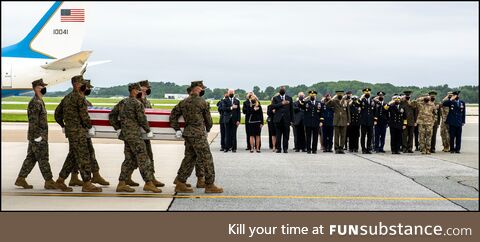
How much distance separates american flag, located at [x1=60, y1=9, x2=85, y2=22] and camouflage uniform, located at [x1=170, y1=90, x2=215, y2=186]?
25.1 m

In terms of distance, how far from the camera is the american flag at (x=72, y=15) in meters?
33.7

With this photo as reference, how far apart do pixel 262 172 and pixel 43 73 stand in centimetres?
2092

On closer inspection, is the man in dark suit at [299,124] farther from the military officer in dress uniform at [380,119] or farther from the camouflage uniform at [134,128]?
the camouflage uniform at [134,128]

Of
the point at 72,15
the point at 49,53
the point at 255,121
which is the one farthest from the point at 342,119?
the point at 72,15

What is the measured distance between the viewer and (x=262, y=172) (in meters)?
13.8

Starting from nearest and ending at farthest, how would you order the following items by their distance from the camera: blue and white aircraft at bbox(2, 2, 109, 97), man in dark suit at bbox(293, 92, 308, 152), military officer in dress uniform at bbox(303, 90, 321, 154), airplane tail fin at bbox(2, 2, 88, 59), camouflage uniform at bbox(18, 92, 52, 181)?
camouflage uniform at bbox(18, 92, 52, 181) → military officer in dress uniform at bbox(303, 90, 321, 154) → man in dark suit at bbox(293, 92, 308, 152) → blue and white aircraft at bbox(2, 2, 109, 97) → airplane tail fin at bbox(2, 2, 88, 59)

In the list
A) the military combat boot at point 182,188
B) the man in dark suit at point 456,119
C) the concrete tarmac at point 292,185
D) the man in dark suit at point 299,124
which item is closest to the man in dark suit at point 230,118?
the concrete tarmac at point 292,185

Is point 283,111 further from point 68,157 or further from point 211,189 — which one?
point 68,157

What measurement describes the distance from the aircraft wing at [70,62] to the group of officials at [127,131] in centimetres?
1922

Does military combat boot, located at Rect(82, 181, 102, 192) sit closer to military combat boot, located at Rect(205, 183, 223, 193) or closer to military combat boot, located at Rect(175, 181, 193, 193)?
military combat boot, located at Rect(175, 181, 193, 193)

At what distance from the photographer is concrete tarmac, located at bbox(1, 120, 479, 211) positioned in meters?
9.23

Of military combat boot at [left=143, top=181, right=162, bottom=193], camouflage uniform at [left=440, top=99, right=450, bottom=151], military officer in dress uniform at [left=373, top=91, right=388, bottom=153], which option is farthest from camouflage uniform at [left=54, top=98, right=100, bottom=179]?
camouflage uniform at [left=440, top=99, right=450, bottom=151]

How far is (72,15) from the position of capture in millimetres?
33875

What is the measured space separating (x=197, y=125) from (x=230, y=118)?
9.51m
